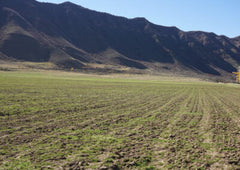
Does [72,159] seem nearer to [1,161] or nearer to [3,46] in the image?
[1,161]

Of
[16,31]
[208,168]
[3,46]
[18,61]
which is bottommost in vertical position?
[208,168]

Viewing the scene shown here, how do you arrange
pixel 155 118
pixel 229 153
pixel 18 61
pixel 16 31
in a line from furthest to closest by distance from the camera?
pixel 16 31 < pixel 18 61 < pixel 155 118 < pixel 229 153

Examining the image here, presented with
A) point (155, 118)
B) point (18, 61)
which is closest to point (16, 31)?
point (18, 61)

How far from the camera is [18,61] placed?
153m

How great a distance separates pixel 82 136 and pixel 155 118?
6.69 meters

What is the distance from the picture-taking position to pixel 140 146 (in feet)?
31.3

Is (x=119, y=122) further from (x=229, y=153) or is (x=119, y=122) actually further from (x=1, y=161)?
(x=1, y=161)

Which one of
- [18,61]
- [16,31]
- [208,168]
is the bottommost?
[208,168]

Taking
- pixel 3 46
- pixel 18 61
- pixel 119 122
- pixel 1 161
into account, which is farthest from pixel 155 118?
pixel 3 46

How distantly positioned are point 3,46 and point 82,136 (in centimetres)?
17781

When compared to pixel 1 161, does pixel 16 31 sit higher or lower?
higher

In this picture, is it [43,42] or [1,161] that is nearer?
[1,161]

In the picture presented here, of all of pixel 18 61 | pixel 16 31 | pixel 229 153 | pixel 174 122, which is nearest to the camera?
pixel 229 153

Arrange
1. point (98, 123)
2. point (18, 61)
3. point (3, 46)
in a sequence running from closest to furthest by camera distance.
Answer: point (98, 123), point (18, 61), point (3, 46)
